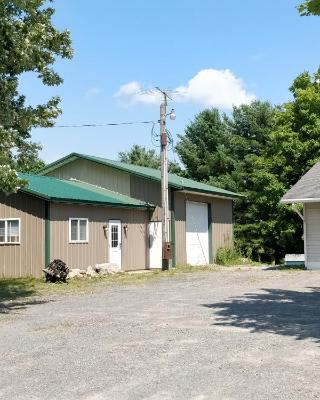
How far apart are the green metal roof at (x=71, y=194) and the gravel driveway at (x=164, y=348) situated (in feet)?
24.6

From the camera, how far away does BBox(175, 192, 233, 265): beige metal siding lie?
88.4 feet

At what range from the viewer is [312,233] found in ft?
76.3

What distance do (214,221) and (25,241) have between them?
39.3ft

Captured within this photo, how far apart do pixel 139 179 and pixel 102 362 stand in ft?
66.4

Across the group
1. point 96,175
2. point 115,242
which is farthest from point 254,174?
point 115,242

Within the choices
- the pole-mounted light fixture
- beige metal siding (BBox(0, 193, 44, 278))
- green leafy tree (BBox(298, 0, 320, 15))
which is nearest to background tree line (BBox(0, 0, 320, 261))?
green leafy tree (BBox(298, 0, 320, 15))

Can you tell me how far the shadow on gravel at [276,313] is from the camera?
9172 mm

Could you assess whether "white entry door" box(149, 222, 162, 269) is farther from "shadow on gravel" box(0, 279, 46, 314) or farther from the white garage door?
"shadow on gravel" box(0, 279, 46, 314)

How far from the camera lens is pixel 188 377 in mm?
6266

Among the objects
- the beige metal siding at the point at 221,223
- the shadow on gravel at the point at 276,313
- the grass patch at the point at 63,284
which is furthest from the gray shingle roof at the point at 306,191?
the shadow on gravel at the point at 276,313

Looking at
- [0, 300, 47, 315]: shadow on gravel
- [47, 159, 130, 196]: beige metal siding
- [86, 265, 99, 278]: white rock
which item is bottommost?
[0, 300, 47, 315]: shadow on gravel

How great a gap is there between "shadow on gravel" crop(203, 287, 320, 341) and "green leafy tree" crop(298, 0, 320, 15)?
5.50 m

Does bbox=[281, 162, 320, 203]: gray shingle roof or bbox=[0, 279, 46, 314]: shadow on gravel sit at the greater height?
bbox=[281, 162, 320, 203]: gray shingle roof

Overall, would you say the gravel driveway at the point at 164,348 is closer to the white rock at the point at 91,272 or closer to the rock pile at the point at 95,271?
the rock pile at the point at 95,271
